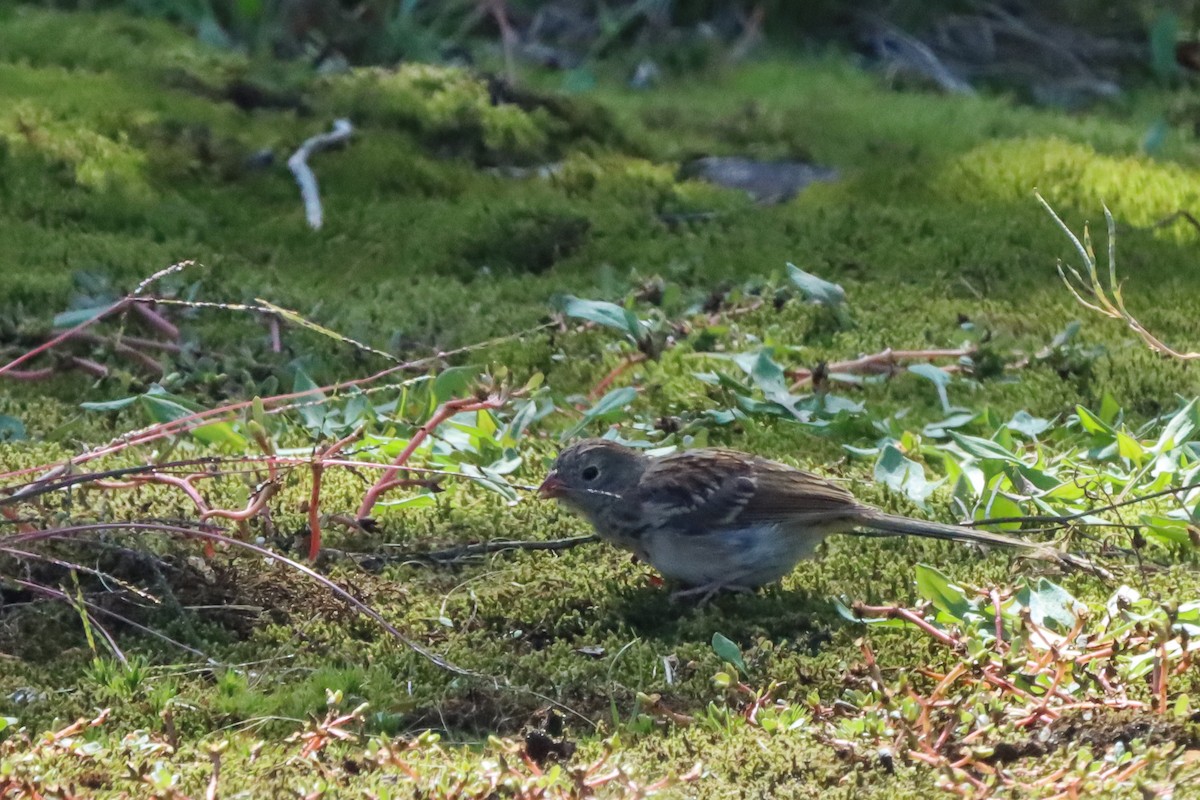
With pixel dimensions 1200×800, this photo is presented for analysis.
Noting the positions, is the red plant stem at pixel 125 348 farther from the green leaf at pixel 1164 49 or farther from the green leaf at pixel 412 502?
the green leaf at pixel 1164 49

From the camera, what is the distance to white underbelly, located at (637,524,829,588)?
363cm

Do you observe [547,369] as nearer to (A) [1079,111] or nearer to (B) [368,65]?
(B) [368,65]

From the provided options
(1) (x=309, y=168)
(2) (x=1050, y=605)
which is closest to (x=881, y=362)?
(2) (x=1050, y=605)

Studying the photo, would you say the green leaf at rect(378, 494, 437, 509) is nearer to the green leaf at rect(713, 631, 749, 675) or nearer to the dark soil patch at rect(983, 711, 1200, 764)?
the green leaf at rect(713, 631, 749, 675)

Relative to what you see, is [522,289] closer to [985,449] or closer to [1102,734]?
[985,449]

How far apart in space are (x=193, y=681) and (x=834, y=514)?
1528 mm

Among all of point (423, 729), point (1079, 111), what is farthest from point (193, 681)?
point (1079, 111)

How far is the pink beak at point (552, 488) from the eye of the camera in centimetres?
388

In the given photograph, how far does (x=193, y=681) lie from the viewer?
321cm

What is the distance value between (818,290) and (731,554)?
1.91m

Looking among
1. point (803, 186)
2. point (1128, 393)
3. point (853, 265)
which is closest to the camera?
point (1128, 393)

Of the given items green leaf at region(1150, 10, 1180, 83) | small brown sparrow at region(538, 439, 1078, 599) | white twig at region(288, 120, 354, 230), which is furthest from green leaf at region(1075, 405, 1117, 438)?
green leaf at region(1150, 10, 1180, 83)

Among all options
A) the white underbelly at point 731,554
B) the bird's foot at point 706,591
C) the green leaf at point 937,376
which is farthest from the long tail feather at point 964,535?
the green leaf at point 937,376

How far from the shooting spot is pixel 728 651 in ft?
10.6
